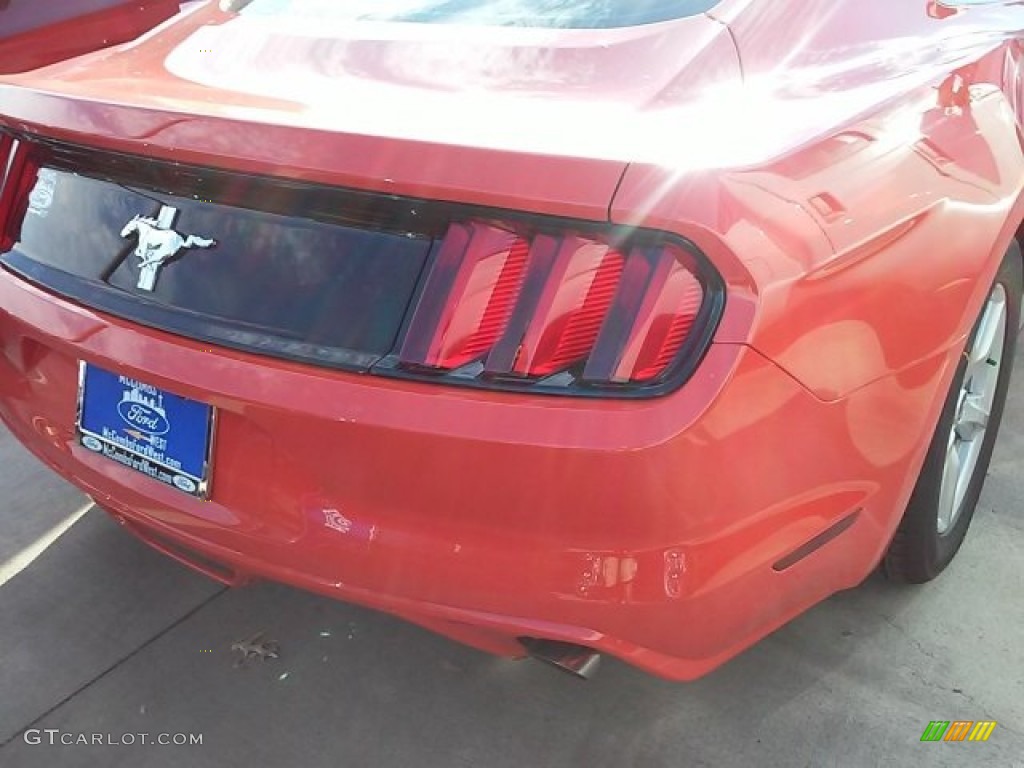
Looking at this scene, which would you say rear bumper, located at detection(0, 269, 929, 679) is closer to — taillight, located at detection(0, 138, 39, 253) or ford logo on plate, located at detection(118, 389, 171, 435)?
ford logo on plate, located at detection(118, 389, 171, 435)

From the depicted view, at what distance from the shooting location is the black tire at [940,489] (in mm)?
2102

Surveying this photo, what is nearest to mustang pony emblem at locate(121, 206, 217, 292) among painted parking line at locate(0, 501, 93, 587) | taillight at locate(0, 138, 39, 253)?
taillight at locate(0, 138, 39, 253)

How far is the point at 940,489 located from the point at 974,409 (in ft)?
1.13

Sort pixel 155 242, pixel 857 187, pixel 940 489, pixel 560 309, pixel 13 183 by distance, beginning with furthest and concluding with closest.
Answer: pixel 940 489
pixel 13 183
pixel 155 242
pixel 857 187
pixel 560 309

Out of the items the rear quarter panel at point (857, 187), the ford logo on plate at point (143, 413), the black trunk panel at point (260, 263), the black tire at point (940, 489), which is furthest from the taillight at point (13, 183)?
the black tire at point (940, 489)

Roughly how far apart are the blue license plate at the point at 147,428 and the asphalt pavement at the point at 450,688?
62cm

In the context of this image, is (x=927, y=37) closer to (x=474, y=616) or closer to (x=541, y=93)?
(x=541, y=93)

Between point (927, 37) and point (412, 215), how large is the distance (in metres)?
1.27

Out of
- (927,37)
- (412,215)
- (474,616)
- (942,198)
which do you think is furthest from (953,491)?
(412,215)

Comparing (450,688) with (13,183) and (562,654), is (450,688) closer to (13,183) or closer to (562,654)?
(562,654)

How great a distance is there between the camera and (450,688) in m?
2.22

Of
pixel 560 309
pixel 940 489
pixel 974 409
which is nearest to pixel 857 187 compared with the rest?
pixel 560 309

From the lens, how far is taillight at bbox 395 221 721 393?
141 centimetres

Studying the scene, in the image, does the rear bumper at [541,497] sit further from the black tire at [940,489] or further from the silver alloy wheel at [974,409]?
the silver alloy wheel at [974,409]
